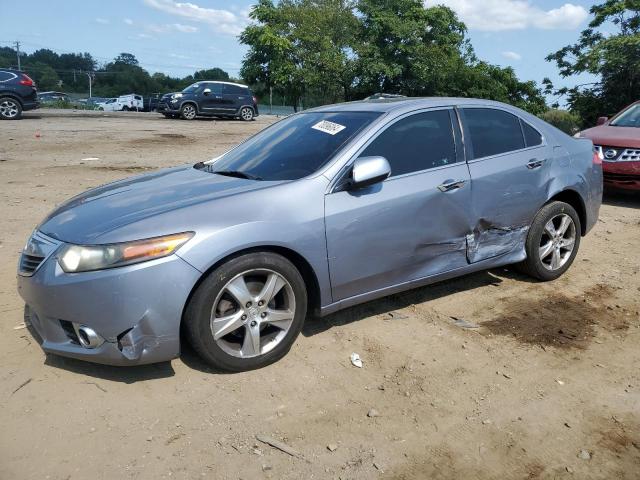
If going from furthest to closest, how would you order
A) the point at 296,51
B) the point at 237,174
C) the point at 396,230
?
the point at 296,51, the point at 237,174, the point at 396,230

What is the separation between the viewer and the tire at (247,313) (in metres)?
3.19

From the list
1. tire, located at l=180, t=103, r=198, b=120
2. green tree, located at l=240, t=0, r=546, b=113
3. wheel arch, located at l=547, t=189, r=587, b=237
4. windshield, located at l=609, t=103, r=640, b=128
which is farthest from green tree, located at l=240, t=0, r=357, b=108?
wheel arch, located at l=547, t=189, r=587, b=237

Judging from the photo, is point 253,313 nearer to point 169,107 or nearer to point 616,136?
point 616,136

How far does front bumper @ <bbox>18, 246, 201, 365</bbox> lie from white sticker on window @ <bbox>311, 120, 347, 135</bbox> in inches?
62.3

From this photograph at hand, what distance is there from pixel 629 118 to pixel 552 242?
19.1 ft

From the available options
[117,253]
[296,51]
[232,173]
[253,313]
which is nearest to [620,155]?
[232,173]

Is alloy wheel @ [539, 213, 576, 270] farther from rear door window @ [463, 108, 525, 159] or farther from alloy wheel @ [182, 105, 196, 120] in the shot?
alloy wheel @ [182, 105, 196, 120]

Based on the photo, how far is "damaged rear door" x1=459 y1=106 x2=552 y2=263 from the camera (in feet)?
14.4

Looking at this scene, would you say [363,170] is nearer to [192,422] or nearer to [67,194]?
[192,422]

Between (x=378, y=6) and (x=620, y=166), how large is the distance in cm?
2512

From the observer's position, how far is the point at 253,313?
3.38 m

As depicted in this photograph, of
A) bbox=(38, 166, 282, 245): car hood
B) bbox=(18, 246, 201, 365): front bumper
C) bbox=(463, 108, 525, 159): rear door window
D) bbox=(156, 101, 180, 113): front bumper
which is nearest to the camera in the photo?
bbox=(18, 246, 201, 365): front bumper

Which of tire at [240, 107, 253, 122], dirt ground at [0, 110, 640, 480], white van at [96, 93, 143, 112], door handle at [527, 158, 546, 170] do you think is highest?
white van at [96, 93, 143, 112]

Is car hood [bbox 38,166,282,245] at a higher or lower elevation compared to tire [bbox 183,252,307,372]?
higher
